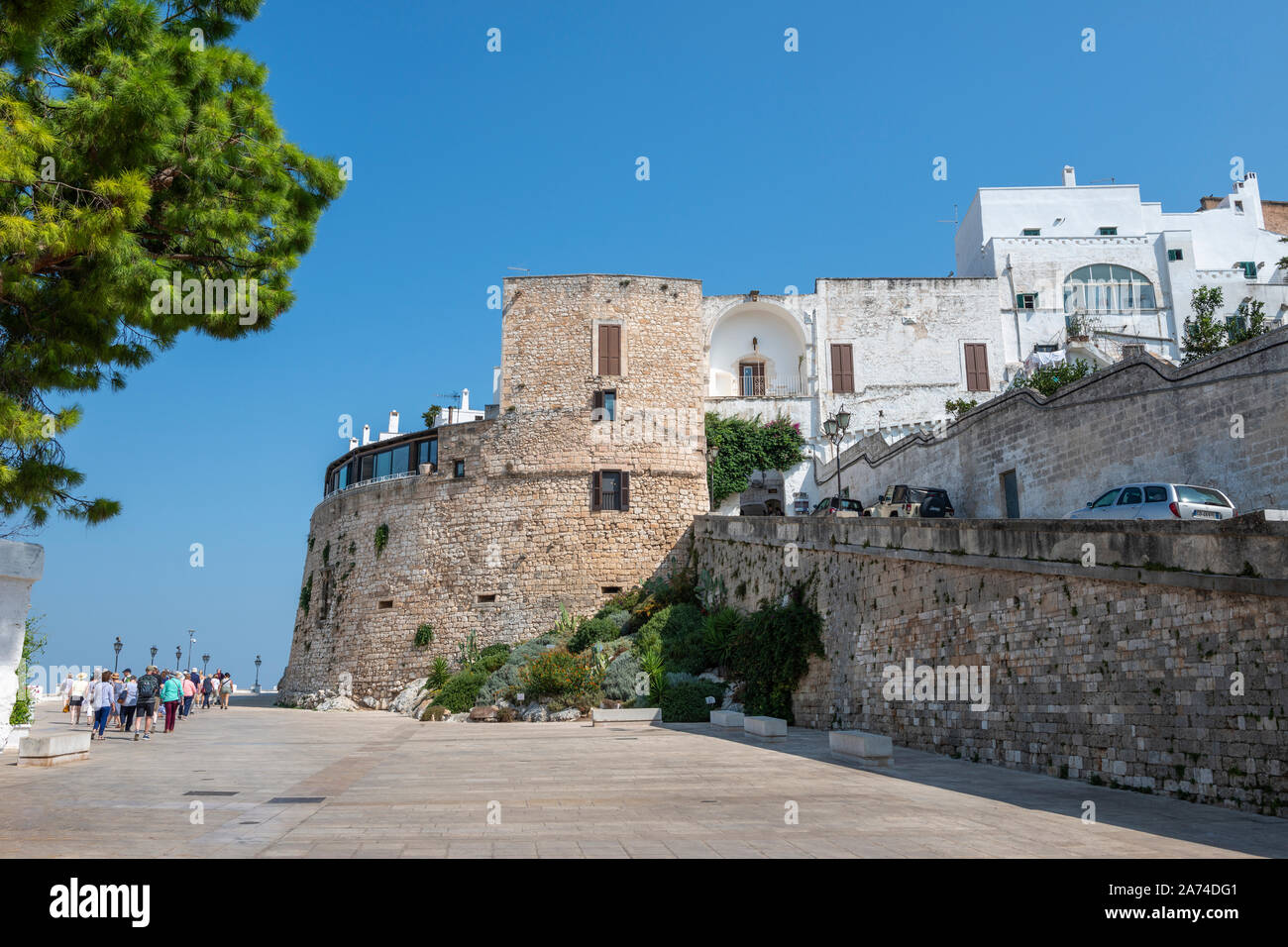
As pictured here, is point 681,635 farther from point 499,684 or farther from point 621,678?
point 499,684

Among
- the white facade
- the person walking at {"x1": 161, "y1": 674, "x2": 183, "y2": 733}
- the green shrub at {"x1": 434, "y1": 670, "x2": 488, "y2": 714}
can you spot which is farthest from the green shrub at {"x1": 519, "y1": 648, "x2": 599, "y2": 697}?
the white facade

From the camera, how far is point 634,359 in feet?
94.7

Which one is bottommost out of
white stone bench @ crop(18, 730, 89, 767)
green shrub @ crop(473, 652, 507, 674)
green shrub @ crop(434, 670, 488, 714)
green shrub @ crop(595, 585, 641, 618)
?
green shrub @ crop(434, 670, 488, 714)

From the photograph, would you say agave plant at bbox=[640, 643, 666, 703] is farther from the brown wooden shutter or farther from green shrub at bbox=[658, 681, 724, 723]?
the brown wooden shutter

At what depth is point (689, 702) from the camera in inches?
712

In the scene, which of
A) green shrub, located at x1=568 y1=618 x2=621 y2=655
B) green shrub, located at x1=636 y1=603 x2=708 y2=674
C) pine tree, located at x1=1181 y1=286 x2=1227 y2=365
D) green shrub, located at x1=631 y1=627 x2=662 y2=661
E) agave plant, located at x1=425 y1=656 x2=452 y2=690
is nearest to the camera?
green shrub, located at x1=636 y1=603 x2=708 y2=674

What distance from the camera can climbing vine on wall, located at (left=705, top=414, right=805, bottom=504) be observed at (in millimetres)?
29766

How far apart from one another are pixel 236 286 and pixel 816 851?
715 cm

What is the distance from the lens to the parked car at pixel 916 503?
20.2 m

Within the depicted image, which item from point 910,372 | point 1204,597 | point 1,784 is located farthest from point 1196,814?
point 910,372

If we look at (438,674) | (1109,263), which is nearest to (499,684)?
(438,674)

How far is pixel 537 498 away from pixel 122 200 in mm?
20683

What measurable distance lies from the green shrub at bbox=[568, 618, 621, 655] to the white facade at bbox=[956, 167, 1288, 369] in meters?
17.7

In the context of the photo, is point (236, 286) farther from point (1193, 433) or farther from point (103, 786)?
point (1193, 433)
